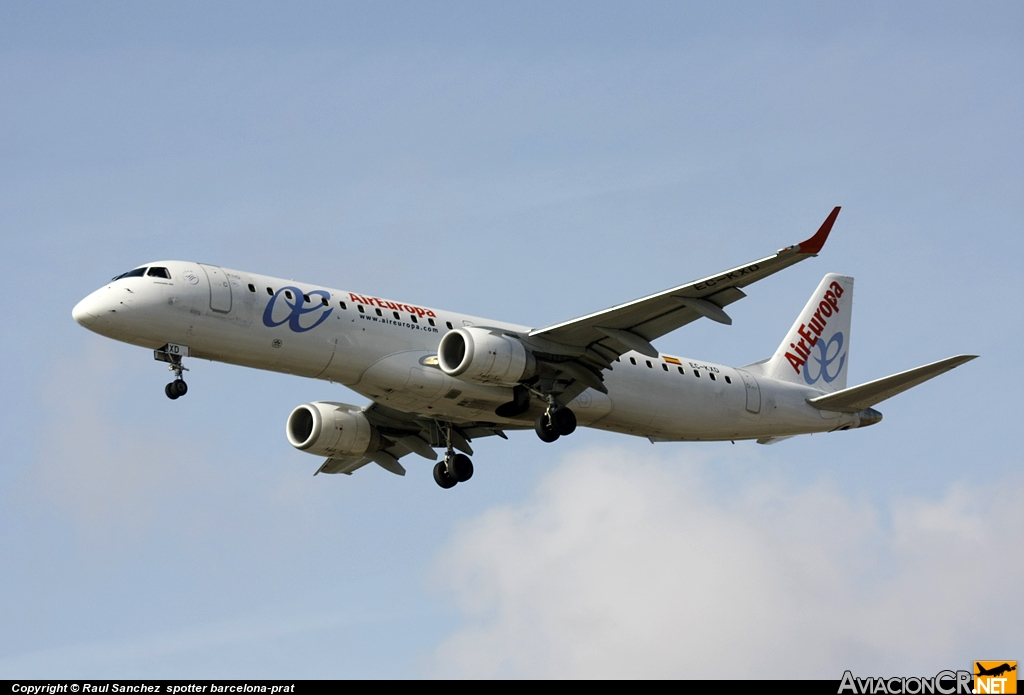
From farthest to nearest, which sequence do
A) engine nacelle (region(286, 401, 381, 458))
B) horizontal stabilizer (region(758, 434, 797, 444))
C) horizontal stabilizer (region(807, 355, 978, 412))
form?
1. horizontal stabilizer (region(758, 434, 797, 444))
2. engine nacelle (region(286, 401, 381, 458))
3. horizontal stabilizer (region(807, 355, 978, 412))

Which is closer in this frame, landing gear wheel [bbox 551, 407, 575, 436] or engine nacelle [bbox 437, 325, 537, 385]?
engine nacelle [bbox 437, 325, 537, 385]

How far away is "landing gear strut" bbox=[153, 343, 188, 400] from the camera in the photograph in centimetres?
3491

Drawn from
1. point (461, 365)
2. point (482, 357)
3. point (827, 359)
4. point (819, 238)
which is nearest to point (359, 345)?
point (461, 365)

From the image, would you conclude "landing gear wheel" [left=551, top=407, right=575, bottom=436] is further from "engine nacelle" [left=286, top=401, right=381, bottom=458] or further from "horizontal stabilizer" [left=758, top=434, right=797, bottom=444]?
"horizontal stabilizer" [left=758, top=434, right=797, bottom=444]

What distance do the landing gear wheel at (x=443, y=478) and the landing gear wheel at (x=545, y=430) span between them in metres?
4.98

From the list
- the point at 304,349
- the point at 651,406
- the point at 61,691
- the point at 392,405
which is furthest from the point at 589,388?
the point at 61,691

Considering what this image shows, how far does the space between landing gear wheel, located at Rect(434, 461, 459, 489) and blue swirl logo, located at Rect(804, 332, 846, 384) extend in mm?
12537

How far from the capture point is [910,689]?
91.5ft

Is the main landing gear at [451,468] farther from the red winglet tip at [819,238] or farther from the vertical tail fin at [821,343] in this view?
the red winglet tip at [819,238]

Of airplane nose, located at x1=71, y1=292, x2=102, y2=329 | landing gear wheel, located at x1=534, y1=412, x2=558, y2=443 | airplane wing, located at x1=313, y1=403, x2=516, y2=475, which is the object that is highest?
airplane nose, located at x1=71, y1=292, x2=102, y2=329

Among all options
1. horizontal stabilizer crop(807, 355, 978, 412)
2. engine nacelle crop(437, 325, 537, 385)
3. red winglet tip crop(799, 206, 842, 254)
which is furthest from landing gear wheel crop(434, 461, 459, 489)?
red winglet tip crop(799, 206, 842, 254)

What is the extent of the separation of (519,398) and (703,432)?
22.8 ft

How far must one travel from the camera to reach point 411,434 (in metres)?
43.4

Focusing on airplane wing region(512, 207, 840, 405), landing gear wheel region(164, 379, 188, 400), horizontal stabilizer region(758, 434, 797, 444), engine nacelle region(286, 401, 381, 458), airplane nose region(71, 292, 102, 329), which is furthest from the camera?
horizontal stabilizer region(758, 434, 797, 444)
